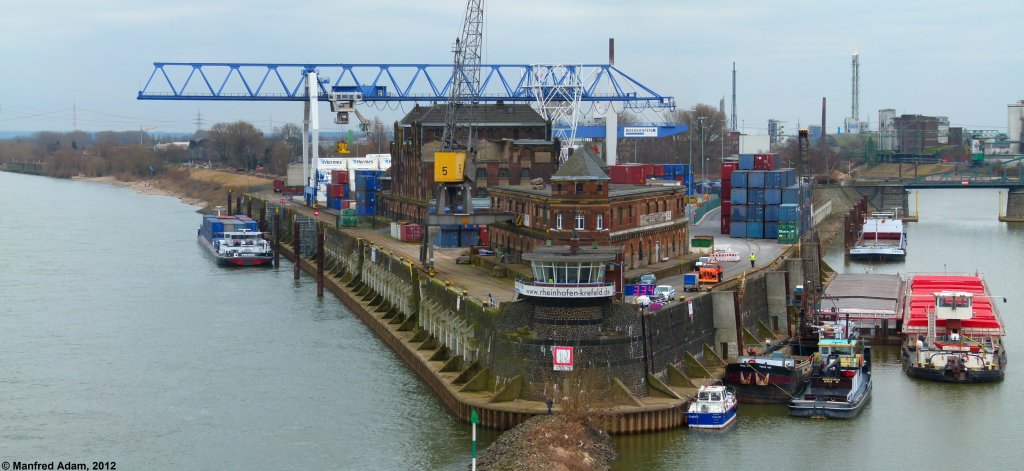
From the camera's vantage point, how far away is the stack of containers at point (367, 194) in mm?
122250

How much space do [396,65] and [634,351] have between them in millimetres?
107905

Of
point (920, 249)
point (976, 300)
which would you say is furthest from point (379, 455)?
point (920, 249)

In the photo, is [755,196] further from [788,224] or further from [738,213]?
[788,224]

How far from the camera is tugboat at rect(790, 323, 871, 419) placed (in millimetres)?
52969

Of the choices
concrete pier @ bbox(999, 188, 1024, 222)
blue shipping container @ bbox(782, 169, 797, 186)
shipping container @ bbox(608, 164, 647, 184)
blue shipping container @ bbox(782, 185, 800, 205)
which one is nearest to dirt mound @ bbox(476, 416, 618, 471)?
shipping container @ bbox(608, 164, 647, 184)

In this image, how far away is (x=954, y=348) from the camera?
202ft

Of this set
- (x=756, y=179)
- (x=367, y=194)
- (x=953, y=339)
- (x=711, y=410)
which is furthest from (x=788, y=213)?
(x=711, y=410)

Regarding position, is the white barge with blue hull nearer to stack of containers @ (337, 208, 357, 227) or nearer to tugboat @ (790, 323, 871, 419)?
tugboat @ (790, 323, 871, 419)

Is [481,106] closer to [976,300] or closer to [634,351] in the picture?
[976,300]

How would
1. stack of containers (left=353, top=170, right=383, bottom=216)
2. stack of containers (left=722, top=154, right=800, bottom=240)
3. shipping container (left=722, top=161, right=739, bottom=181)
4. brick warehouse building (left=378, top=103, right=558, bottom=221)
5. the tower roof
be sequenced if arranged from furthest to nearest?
1. stack of containers (left=353, top=170, right=383, bottom=216)
2. shipping container (left=722, top=161, right=739, bottom=181)
3. brick warehouse building (left=378, top=103, right=558, bottom=221)
4. stack of containers (left=722, top=154, right=800, bottom=240)
5. the tower roof

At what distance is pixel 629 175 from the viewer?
89375 millimetres

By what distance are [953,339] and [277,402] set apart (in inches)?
1193

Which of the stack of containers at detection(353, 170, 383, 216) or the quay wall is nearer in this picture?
the quay wall

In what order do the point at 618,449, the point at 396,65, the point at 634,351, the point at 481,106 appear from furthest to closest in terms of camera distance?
the point at 396,65 < the point at 481,106 < the point at 634,351 < the point at 618,449
